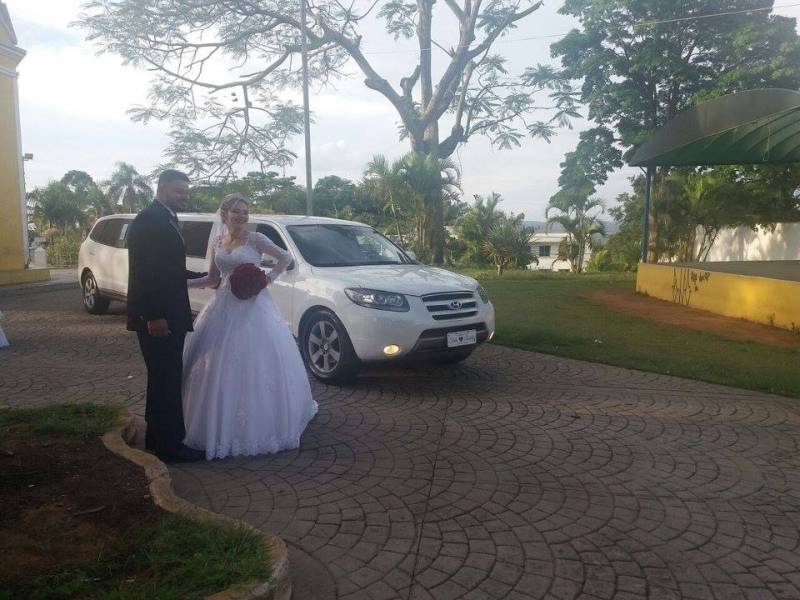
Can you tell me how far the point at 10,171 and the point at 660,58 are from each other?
20866mm

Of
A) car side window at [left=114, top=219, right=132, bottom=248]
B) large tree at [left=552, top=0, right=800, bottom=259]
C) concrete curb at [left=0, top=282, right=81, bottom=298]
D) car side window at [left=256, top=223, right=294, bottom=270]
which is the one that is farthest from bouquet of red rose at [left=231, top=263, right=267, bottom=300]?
large tree at [left=552, top=0, right=800, bottom=259]

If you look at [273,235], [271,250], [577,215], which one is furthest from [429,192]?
[271,250]

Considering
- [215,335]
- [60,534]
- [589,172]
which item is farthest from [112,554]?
[589,172]

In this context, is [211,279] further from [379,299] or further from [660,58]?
[660,58]

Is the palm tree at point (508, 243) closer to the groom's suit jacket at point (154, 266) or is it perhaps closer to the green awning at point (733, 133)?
the green awning at point (733, 133)

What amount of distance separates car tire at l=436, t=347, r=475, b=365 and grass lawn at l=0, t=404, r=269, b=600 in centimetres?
334

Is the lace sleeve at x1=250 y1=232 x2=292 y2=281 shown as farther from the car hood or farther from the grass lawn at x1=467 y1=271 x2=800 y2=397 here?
the grass lawn at x1=467 y1=271 x2=800 y2=397

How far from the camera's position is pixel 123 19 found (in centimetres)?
2391

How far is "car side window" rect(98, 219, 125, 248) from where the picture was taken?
1077 cm

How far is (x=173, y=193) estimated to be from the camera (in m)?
4.14

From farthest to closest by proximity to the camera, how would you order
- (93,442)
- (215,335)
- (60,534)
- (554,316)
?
(554,316) → (215,335) → (93,442) → (60,534)

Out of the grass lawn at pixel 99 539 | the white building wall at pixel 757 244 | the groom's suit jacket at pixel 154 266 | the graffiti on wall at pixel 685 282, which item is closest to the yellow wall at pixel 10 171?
the groom's suit jacket at pixel 154 266

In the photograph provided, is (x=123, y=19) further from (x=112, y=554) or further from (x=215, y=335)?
(x=112, y=554)

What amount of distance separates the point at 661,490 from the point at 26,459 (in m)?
3.91
